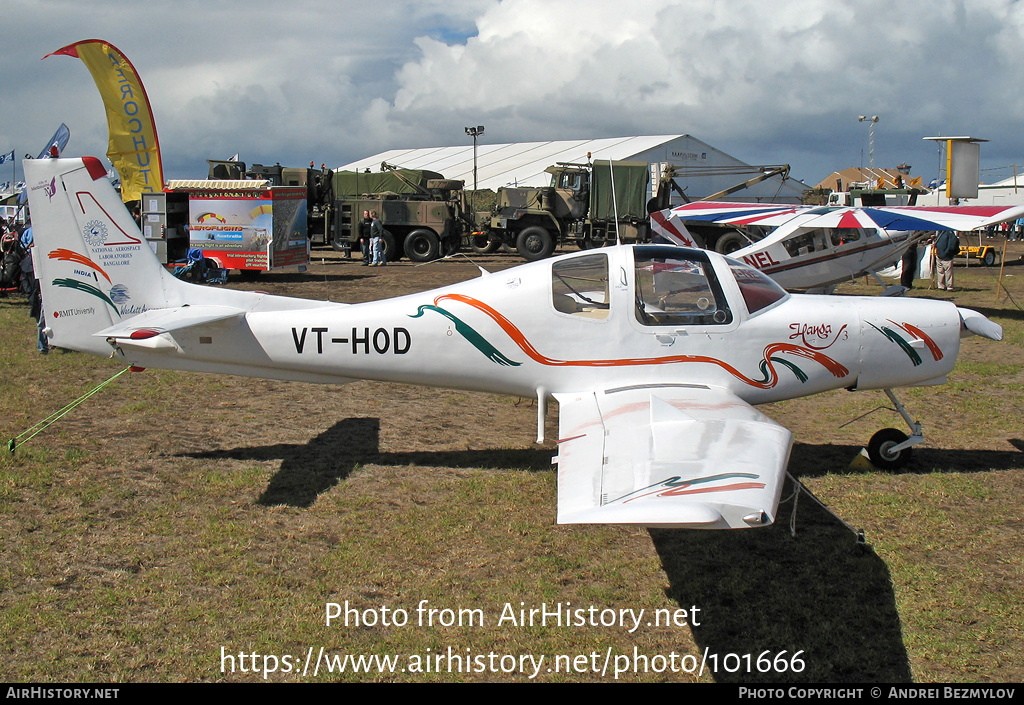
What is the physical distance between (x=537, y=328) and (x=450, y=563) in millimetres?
2023

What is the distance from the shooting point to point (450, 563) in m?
4.77

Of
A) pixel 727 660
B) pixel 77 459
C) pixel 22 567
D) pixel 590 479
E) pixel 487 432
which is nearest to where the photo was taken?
pixel 727 660

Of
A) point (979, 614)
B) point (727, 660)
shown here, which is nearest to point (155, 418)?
point (727, 660)

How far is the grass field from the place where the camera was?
3.80 m

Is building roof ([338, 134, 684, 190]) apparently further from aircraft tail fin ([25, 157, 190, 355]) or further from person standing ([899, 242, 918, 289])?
aircraft tail fin ([25, 157, 190, 355])

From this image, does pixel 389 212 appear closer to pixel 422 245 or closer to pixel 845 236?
pixel 422 245

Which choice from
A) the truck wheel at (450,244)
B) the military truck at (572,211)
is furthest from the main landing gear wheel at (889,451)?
the truck wheel at (450,244)

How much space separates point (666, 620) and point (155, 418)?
5.84m

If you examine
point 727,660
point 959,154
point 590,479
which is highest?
point 959,154

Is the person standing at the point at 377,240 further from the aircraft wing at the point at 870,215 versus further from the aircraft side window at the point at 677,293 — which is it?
the aircraft side window at the point at 677,293

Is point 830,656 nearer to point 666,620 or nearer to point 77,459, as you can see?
point 666,620

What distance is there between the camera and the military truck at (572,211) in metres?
27.9

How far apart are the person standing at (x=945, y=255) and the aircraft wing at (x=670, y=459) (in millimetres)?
15630

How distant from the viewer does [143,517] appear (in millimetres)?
5309
